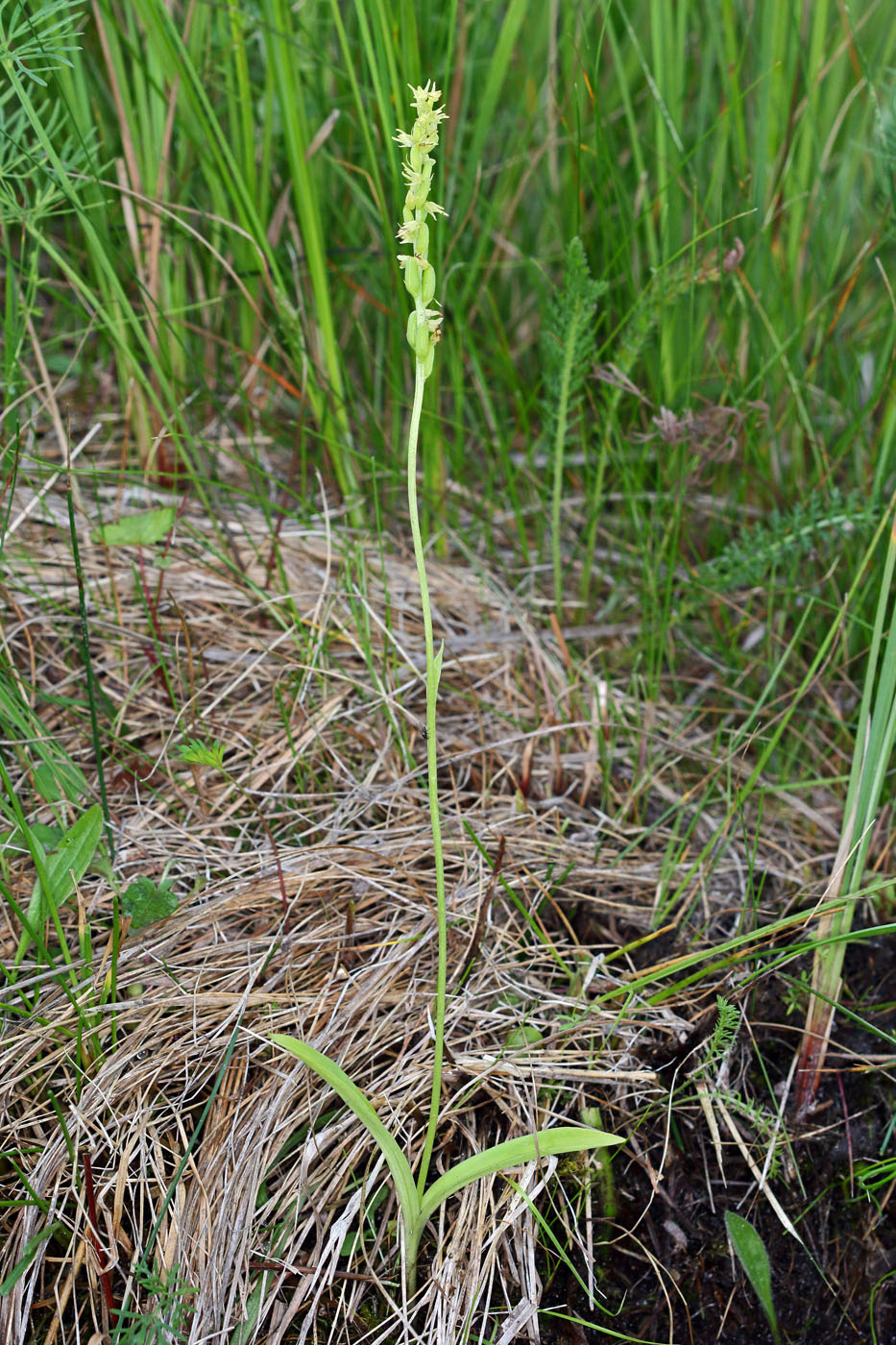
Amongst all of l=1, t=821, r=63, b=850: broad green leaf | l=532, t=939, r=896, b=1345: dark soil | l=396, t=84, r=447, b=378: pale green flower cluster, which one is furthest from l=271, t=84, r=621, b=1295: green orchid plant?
l=1, t=821, r=63, b=850: broad green leaf

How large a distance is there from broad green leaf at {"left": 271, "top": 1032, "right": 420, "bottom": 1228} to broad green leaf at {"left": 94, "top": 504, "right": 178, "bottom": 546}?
0.87 meters

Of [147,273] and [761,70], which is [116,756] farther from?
[761,70]

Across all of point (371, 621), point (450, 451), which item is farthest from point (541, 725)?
point (450, 451)

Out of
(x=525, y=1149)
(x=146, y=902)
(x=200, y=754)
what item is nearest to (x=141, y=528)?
(x=200, y=754)

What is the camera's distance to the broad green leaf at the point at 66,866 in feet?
3.34

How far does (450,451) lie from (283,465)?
32 centimetres

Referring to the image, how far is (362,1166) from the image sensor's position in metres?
0.99

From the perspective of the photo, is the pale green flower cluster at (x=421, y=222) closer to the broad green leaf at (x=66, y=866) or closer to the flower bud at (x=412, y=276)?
the flower bud at (x=412, y=276)

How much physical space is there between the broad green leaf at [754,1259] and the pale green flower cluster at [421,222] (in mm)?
955

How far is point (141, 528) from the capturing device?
145cm

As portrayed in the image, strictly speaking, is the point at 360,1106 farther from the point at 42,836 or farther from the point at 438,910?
the point at 42,836

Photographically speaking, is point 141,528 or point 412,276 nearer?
point 412,276

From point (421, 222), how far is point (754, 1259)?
3.55ft

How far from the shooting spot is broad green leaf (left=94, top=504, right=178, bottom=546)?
1.43 m
